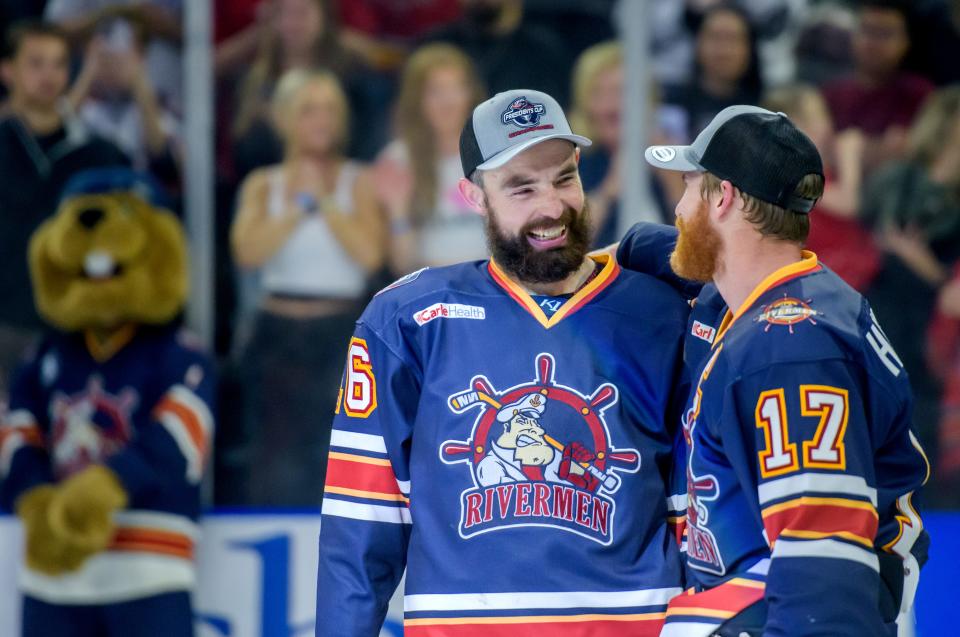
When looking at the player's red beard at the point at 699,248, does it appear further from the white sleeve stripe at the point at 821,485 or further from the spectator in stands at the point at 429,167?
the spectator in stands at the point at 429,167

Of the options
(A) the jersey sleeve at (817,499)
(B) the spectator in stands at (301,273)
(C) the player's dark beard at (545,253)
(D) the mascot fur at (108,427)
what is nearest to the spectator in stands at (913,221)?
(B) the spectator in stands at (301,273)

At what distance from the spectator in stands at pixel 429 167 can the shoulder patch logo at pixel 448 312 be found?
2.07m

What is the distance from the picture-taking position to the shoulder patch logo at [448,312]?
262 cm

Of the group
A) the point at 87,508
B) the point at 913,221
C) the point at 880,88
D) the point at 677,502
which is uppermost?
the point at 880,88

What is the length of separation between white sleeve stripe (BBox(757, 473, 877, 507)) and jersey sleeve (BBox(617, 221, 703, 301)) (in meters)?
0.75

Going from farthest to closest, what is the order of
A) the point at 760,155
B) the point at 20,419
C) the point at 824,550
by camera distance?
the point at 20,419 < the point at 760,155 < the point at 824,550

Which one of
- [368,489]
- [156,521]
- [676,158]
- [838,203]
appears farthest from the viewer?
[838,203]

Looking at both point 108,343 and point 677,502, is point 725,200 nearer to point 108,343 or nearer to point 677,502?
point 677,502

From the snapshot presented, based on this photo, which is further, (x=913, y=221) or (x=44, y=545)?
(x=913, y=221)

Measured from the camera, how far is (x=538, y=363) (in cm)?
257

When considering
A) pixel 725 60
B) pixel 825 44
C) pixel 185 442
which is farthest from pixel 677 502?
pixel 825 44

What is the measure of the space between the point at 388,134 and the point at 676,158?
2.54m

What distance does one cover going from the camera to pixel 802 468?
6.54 ft

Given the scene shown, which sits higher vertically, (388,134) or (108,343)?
(388,134)
